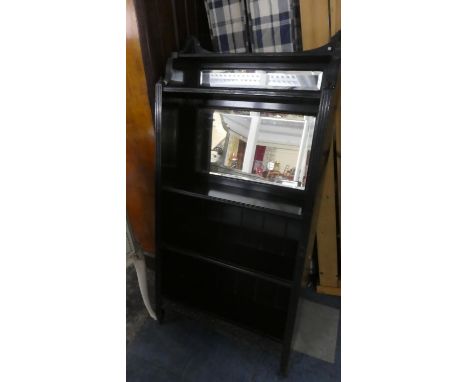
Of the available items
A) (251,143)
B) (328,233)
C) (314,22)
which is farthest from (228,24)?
(328,233)

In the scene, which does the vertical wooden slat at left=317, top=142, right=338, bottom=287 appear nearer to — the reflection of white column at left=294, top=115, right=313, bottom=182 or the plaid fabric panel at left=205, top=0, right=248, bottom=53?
the reflection of white column at left=294, top=115, right=313, bottom=182

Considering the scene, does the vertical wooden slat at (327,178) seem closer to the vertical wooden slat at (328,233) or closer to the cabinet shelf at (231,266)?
the vertical wooden slat at (328,233)

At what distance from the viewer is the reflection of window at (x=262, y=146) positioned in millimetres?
1076

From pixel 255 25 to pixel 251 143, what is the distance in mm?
515

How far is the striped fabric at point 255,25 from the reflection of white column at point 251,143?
0.32 metres

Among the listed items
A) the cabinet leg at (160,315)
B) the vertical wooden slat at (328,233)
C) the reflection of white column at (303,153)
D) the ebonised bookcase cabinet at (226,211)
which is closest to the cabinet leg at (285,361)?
the ebonised bookcase cabinet at (226,211)

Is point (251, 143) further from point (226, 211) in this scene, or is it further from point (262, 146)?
point (226, 211)

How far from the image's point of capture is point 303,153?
1089mm

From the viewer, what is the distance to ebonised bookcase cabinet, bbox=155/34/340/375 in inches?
37.0

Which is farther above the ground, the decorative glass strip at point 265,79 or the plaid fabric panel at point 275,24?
the plaid fabric panel at point 275,24

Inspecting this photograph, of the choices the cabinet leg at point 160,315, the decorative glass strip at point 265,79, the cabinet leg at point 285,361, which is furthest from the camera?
the cabinet leg at point 160,315

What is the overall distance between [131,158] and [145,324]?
0.99m
